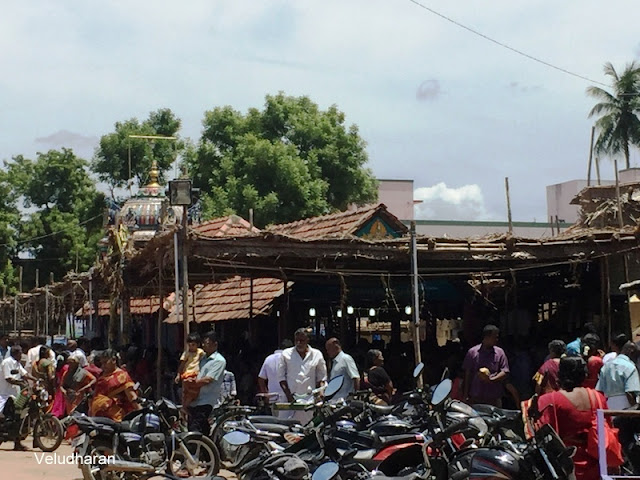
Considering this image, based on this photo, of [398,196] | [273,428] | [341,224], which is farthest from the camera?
[398,196]

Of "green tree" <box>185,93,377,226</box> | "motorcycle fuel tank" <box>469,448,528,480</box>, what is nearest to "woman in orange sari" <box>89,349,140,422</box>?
"motorcycle fuel tank" <box>469,448,528,480</box>

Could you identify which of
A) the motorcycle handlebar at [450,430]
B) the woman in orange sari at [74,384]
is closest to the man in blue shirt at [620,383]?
the motorcycle handlebar at [450,430]

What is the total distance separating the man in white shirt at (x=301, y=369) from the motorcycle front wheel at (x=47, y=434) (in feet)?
16.4

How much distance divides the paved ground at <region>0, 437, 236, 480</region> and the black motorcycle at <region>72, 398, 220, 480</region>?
48 cm

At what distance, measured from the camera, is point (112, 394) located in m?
11.5

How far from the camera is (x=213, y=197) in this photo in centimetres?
3734

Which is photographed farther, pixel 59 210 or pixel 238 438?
pixel 59 210

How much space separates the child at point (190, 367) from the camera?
38.3 ft

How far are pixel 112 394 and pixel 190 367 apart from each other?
3.28 feet

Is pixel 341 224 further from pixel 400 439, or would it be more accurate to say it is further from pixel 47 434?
pixel 400 439

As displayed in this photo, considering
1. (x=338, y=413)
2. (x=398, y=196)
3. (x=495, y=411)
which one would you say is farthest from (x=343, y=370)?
(x=398, y=196)

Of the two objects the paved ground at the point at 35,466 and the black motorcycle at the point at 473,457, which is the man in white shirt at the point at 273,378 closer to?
the paved ground at the point at 35,466

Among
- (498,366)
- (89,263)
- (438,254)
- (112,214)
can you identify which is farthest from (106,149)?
(498,366)

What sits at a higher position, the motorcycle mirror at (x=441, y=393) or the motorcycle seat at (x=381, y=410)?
the motorcycle mirror at (x=441, y=393)
